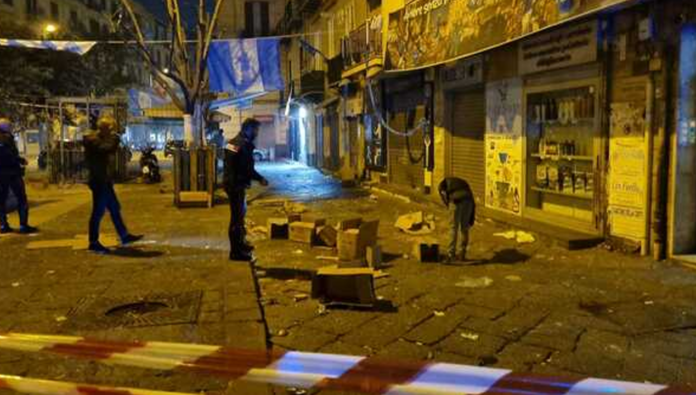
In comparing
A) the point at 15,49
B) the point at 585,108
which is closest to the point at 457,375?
the point at 585,108

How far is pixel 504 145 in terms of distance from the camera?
11477 millimetres

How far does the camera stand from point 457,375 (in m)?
2.74

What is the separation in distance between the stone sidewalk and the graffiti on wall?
4.85 meters

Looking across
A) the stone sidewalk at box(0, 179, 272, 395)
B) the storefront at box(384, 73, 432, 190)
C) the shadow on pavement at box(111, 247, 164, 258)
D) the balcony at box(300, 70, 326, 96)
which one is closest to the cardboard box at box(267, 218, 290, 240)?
the stone sidewalk at box(0, 179, 272, 395)

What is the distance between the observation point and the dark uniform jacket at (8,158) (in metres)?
10.3

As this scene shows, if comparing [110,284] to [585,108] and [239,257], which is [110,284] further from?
[585,108]

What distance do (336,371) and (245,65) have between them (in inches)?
644

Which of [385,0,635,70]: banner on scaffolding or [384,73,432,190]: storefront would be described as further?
[384,73,432,190]: storefront

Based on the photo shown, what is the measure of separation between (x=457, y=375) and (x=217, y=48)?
652 inches

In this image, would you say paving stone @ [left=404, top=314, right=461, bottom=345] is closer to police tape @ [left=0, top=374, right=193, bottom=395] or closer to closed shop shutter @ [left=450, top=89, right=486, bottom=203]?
police tape @ [left=0, top=374, right=193, bottom=395]

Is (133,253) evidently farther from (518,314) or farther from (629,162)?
(629,162)

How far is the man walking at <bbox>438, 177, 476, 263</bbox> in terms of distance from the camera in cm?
784

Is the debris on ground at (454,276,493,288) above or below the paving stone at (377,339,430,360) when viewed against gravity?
above

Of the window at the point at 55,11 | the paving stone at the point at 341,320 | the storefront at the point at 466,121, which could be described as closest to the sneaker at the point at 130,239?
the paving stone at the point at 341,320
